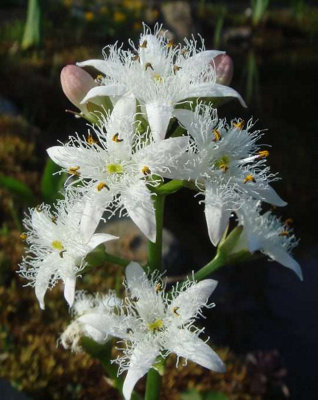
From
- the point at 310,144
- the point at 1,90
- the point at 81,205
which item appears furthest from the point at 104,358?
the point at 310,144

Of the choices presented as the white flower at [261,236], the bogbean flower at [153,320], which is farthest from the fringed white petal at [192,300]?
the white flower at [261,236]

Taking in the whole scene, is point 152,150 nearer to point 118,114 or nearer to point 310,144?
point 118,114

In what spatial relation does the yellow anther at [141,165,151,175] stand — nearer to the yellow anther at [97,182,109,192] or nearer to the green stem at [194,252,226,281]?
the yellow anther at [97,182,109,192]

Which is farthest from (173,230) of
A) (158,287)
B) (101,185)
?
(101,185)

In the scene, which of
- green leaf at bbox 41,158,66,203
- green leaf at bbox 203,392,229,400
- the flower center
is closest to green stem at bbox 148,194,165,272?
the flower center

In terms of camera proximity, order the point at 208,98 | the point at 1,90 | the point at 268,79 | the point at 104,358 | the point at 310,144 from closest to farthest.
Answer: the point at 208,98, the point at 104,358, the point at 1,90, the point at 310,144, the point at 268,79
